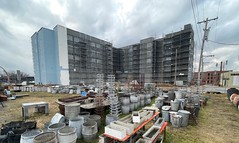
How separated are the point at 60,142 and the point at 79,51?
92.2 feet

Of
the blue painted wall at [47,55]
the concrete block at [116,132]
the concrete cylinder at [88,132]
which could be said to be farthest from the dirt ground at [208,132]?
the blue painted wall at [47,55]

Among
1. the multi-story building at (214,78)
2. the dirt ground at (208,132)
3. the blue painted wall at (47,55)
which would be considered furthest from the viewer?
the blue painted wall at (47,55)

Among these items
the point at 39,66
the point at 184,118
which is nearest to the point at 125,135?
the point at 184,118

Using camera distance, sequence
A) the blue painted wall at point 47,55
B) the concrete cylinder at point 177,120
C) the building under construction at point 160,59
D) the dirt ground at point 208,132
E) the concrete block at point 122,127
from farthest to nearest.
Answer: the building under construction at point 160,59 < the blue painted wall at point 47,55 < the concrete cylinder at point 177,120 < the dirt ground at point 208,132 < the concrete block at point 122,127

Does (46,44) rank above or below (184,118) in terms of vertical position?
above

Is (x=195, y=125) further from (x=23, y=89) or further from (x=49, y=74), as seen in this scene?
(x=49, y=74)

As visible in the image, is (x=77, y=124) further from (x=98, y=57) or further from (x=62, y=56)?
(x=98, y=57)

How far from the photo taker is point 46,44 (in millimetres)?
23781

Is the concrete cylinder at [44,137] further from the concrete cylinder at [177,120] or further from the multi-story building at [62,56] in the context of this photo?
the multi-story building at [62,56]

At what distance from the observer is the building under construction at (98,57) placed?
24109mm

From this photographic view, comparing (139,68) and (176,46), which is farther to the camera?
(139,68)

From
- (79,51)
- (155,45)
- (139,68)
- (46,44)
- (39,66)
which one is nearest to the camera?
(46,44)

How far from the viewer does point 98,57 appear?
110 ft

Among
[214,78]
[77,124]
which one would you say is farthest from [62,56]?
[214,78]
